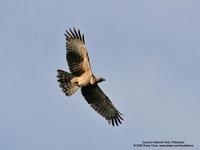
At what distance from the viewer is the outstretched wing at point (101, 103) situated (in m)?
17.4

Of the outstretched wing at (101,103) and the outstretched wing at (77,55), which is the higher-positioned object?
the outstretched wing at (77,55)

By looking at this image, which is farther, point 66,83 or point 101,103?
point 101,103

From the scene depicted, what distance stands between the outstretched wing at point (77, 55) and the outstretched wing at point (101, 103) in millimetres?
801

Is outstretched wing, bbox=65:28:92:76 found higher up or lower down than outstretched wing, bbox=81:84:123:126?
higher up

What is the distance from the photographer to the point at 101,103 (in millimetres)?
17672

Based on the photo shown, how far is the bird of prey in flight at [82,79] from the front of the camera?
55.8 ft

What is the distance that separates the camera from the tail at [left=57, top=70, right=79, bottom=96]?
1700 cm

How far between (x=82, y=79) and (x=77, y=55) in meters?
0.92

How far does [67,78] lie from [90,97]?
116cm

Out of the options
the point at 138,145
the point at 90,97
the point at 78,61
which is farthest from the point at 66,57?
the point at 138,145

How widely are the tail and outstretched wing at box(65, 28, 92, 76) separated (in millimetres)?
250

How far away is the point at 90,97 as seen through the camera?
17.5m

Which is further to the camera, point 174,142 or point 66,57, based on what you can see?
point 66,57

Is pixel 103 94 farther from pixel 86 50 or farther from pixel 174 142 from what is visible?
pixel 174 142
